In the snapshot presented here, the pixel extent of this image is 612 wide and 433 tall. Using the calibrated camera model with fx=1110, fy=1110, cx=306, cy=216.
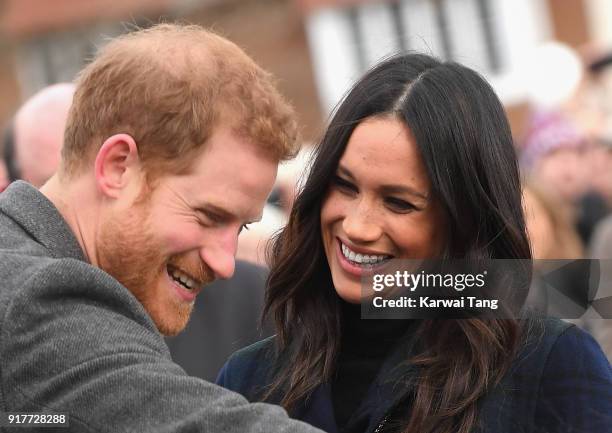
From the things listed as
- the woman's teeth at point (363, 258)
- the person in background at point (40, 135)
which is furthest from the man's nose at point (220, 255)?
the person in background at point (40, 135)

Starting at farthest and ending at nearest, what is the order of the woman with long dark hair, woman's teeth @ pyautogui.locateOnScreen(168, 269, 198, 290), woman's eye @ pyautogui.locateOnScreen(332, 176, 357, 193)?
woman's eye @ pyautogui.locateOnScreen(332, 176, 357, 193) < the woman with long dark hair < woman's teeth @ pyautogui.locateOnScreen(168, 269, 198, 290)

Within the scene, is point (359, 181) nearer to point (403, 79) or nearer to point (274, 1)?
point (403, 79)

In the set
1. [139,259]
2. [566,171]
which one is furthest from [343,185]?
[566,171]

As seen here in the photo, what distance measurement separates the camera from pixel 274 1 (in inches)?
901

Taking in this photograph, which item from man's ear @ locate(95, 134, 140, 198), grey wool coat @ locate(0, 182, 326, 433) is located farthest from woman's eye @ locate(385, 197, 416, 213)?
grey wool coat @ locate(0, 182, 326, 433)

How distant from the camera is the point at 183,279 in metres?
2.50

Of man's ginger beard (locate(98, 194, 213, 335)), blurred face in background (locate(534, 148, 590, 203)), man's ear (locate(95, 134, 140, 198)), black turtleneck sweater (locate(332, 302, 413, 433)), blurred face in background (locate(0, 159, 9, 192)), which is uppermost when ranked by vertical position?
man's ear (locate(95, 134, 140, 198))

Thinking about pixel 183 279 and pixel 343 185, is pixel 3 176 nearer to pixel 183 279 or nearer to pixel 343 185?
pixel 343 185

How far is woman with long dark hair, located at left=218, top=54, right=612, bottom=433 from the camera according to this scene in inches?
107

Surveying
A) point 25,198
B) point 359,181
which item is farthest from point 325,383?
point 25,198

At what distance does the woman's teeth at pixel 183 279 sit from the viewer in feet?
8.13

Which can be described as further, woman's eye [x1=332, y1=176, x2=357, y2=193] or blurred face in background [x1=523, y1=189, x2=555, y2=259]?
blurred face in background [x1=523, y1=189, x2=555, y2=259]

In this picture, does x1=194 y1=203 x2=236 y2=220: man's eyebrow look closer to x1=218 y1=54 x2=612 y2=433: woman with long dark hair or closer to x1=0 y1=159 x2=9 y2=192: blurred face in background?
x1=218 y1=54 x2=612 y2=433: woman with long dark hair

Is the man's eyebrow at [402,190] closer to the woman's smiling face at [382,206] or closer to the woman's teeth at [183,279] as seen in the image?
the woman's smiling face at [382,206]
